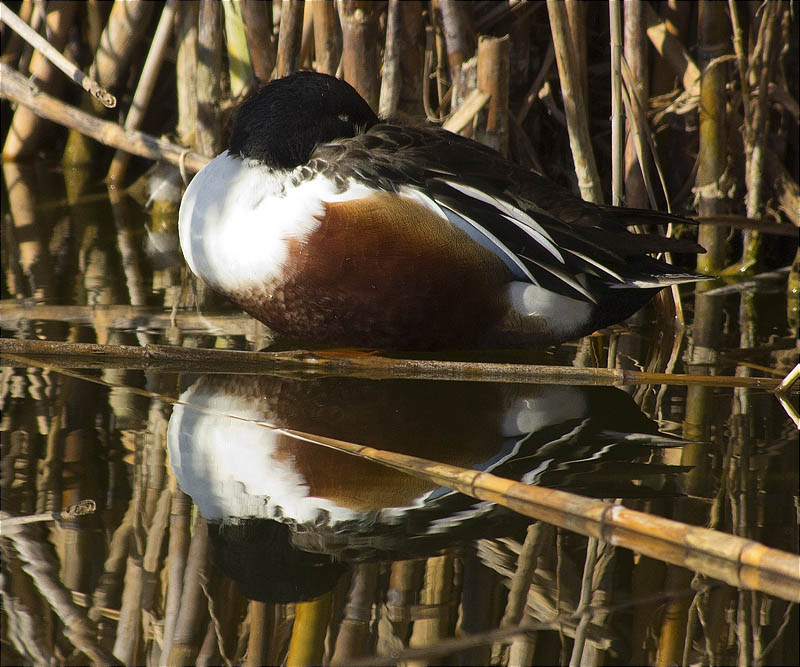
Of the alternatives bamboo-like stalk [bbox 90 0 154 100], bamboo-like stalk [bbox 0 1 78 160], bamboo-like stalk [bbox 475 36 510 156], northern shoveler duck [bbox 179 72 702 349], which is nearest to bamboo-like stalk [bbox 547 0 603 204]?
bamboo-like stalk [bbox 475 36 510 156]

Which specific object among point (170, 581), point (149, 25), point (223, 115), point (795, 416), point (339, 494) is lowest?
point (170, 581)

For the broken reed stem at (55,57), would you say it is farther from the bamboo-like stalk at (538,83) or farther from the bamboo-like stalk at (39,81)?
the bamboo-like stalk at (538,83)

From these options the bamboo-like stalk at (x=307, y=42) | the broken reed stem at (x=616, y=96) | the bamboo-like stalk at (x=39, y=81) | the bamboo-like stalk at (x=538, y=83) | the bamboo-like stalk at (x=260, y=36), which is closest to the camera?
the broken reed stem at (x=616, y=96)

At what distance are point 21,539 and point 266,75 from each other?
8.89 feet

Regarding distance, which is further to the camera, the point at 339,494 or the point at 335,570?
the point at 339,494

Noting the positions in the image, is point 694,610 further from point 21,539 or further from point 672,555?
point 21,539

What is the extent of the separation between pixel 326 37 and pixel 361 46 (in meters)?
0.18

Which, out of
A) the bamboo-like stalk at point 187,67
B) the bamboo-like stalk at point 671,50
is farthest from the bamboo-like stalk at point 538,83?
the bamboo-like stalk at point 187,67

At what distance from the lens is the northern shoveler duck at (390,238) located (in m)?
2.42

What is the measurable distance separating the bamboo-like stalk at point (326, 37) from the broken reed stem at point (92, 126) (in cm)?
61

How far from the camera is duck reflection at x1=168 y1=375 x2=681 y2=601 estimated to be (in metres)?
1.71

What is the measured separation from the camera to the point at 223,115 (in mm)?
4148

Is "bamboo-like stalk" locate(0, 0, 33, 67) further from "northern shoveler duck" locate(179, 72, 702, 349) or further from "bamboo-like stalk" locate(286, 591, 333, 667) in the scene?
"bamboo-like stalk" locate(286, 591, 333, 667)

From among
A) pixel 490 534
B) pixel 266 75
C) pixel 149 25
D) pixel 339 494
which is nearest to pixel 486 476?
pixel 490 534
